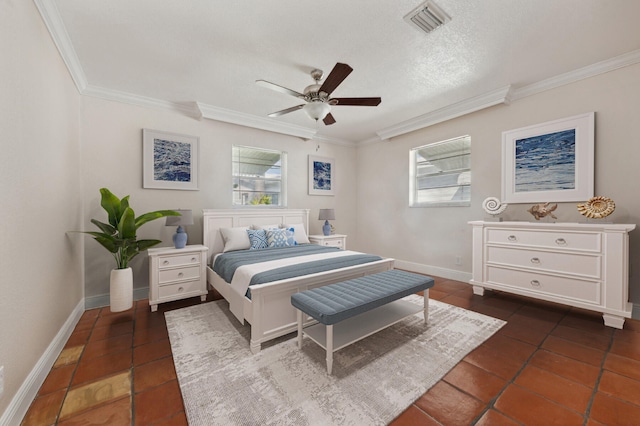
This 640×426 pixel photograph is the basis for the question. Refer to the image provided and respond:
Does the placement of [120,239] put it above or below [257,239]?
above

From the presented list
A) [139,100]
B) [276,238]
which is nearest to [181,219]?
[276,238]

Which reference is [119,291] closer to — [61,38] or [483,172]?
[61,38]

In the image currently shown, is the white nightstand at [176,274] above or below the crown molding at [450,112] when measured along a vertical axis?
below

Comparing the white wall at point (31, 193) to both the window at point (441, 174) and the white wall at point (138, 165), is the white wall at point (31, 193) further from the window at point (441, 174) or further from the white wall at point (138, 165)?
the window at point (441, 174)

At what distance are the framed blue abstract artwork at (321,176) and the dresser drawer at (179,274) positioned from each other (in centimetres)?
265

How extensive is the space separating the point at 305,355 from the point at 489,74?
3687mm

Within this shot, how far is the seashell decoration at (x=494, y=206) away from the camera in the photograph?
336 centimetres

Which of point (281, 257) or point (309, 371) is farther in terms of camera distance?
point (281, 257)

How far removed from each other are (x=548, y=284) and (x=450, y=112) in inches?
107

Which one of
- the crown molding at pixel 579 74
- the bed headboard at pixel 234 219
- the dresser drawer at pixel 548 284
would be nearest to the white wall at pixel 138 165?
the bed headboard at pixel 234 219

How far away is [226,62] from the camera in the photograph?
2730 millimetres

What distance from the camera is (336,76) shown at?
2227 mm

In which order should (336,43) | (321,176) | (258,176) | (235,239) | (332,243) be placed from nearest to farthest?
(336,43)
(235,239)
(258,176)
(332,243)
(321,176)

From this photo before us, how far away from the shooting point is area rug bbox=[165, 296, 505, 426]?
4.91ft
